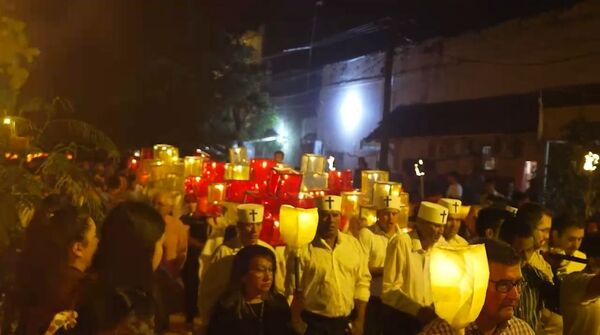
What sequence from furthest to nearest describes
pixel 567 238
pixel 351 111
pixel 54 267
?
pixel 351 111, pixel 567 238, pixel 54 267

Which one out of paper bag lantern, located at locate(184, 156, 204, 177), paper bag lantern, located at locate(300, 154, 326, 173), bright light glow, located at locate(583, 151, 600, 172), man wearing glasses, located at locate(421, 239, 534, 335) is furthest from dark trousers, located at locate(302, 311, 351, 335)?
bright light glow, located at locate(583, 151, 600, 172)

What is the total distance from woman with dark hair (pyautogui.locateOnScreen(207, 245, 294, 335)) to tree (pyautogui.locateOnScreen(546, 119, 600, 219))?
8.16 m

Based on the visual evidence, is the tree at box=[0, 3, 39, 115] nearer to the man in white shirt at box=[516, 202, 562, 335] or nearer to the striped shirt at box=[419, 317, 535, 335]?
the man in white shirt at box=[516, 202, 562, 335]

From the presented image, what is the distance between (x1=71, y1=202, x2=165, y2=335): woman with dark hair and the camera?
3.09 meters

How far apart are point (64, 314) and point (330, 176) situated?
676 centimetres

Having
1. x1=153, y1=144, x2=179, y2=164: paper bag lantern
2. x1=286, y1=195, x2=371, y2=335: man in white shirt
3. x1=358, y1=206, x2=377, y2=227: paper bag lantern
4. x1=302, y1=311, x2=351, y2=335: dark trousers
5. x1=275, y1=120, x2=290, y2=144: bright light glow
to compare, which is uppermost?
x1=275, y1=120, x2=290, y2=144: bright light glow

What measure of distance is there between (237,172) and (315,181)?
1563 mm

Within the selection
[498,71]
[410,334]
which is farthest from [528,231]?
[498,71]

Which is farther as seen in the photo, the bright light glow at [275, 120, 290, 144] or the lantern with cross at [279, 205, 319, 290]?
the bright light glow at [275, 120, 290, 144]

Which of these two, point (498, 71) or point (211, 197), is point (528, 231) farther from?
point (498, 71)

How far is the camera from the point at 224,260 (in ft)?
20.9

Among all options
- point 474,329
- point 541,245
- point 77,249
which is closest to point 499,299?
point 474,329

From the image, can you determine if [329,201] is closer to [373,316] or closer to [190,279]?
[373,316]

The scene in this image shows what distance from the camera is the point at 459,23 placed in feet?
70.7
